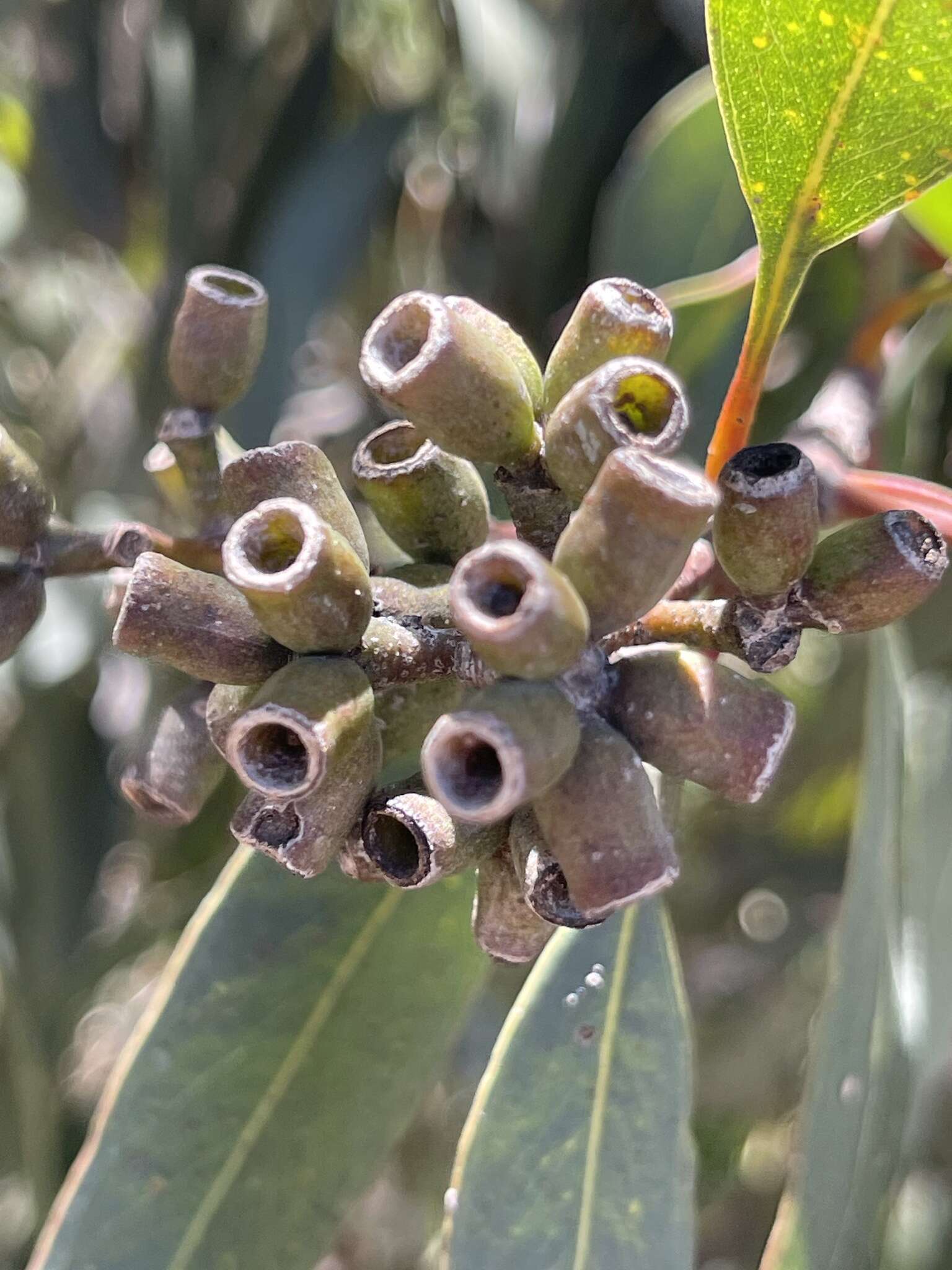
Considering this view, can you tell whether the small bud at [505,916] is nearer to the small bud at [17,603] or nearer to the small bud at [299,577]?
the small bud at [299,577]

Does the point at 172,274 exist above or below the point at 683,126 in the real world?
below

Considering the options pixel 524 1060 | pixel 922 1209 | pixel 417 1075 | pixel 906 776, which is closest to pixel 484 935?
pixel 524 1060

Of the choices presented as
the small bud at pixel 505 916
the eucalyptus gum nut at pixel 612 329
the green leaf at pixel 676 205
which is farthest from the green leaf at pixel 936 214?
the small bud at pixel 505 916

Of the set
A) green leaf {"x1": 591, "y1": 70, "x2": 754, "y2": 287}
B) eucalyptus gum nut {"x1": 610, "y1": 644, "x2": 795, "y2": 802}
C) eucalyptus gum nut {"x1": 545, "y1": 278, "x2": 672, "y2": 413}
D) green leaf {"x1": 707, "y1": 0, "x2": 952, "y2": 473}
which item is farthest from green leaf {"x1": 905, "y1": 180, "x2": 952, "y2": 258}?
eucalyptus gum nut {"x1": 610, "y1": 644, "x2": 795, "y2": 802}

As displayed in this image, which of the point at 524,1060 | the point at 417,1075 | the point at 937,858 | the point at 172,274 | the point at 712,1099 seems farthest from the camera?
the point at 712,1099

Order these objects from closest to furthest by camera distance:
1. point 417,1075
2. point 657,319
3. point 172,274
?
point 657,319 < point 417,1075 < point 172,274

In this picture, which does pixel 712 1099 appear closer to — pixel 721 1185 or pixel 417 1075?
pixel 721 1185

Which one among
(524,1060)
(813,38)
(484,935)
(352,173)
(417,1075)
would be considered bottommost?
(417,1075)

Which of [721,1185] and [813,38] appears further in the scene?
[721,1185]
